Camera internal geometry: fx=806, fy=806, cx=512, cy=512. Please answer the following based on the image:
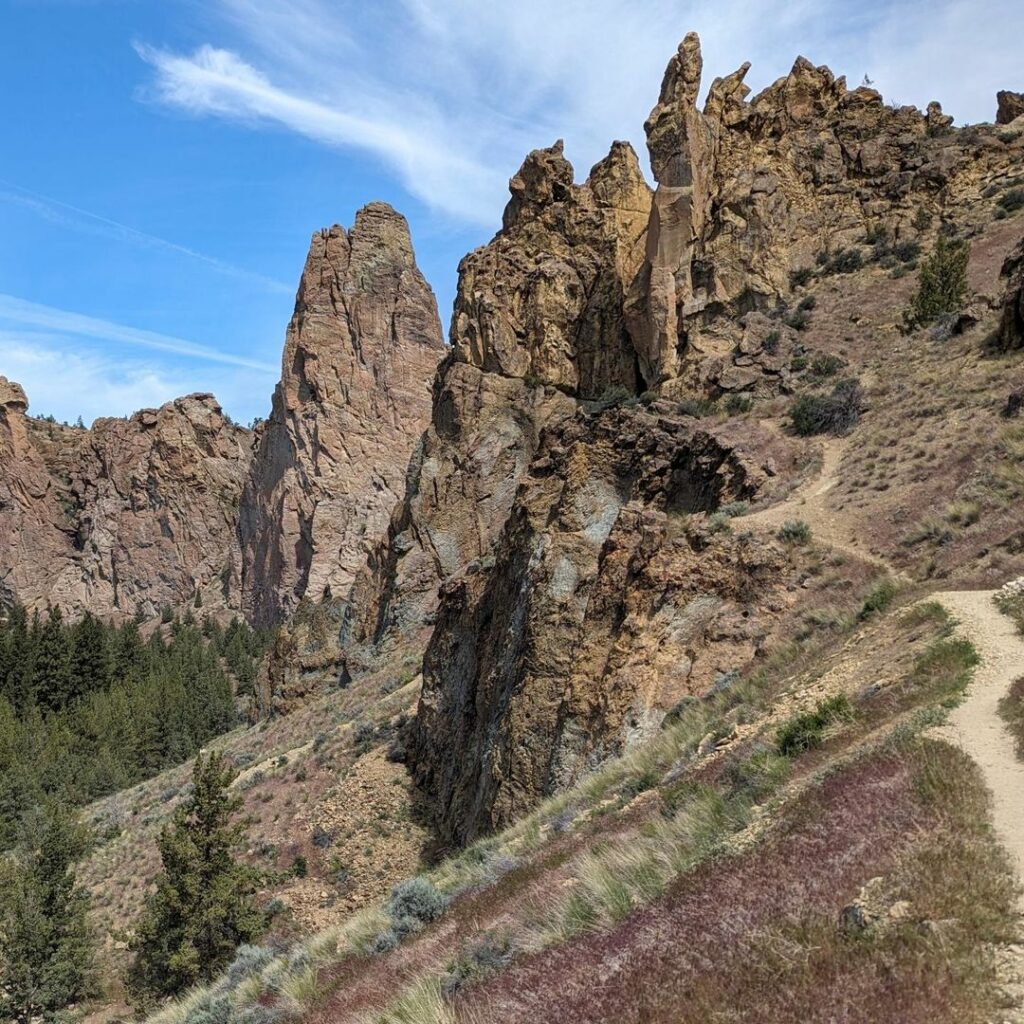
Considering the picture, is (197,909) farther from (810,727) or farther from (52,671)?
(52,671)

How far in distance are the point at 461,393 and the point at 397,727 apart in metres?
20.7

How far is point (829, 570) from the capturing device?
16359mm

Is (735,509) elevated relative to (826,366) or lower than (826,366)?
lower

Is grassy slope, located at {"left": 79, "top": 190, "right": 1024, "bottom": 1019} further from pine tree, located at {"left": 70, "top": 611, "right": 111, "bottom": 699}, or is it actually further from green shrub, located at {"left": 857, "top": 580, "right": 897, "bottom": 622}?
pine tree, located at {"left": 70, "top": 611, "right": 111, "bottom": 699}

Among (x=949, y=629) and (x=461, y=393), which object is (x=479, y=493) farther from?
(x=949, y=629)

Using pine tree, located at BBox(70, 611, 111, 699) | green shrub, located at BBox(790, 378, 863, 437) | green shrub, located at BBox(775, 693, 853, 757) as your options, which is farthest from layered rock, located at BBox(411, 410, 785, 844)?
pine tree, located at BBox(70, 611, 111, 699)

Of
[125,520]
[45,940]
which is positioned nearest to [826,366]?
[45,940]

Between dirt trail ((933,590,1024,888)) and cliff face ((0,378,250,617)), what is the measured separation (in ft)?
363

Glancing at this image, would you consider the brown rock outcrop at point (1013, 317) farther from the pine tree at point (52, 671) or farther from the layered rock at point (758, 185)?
the pine tree at point (52, 671)

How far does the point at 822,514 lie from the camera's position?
19.0 metres

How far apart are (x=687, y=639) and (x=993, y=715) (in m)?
9.81

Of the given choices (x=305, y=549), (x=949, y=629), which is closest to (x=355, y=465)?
(x=305, y=549)

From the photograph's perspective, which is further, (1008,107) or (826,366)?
(1008,107)

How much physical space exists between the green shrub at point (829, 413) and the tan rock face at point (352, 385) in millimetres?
59477
